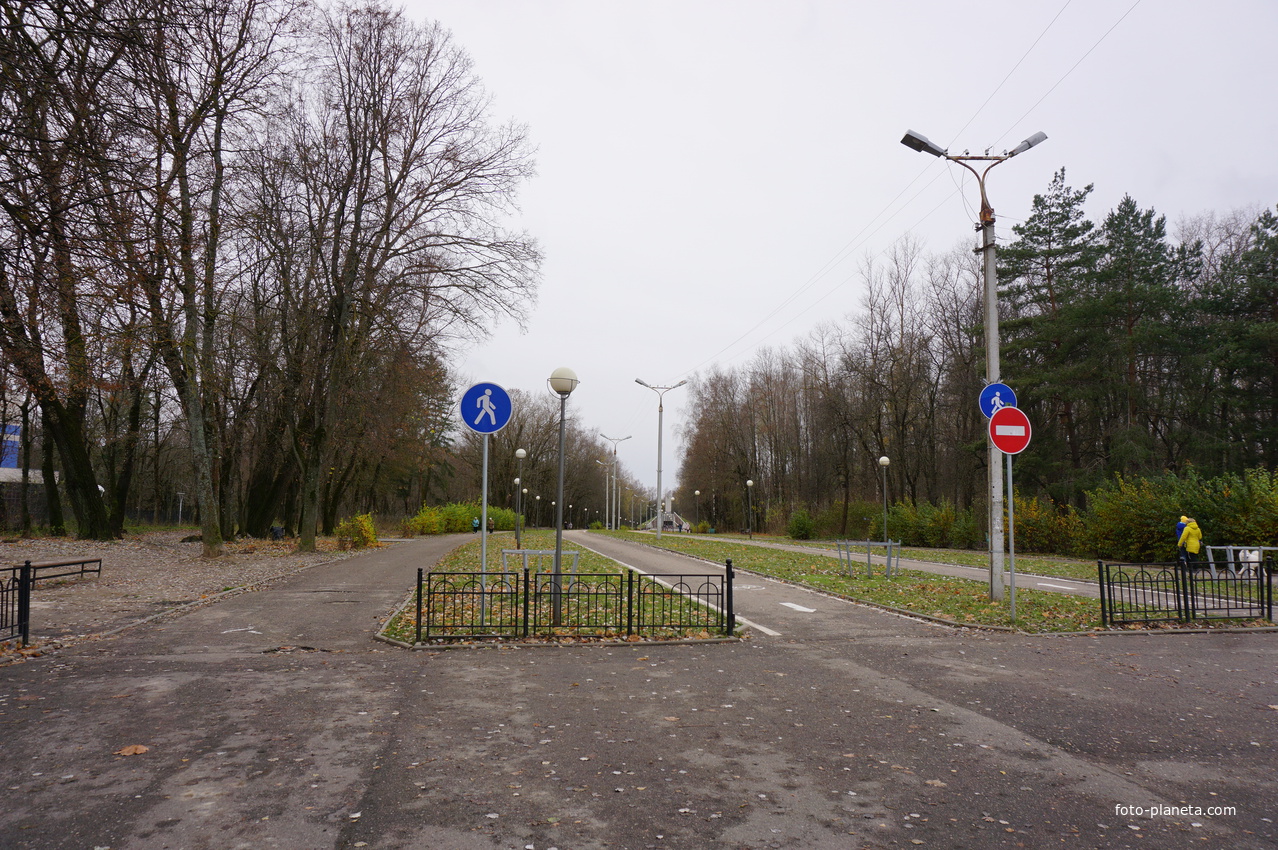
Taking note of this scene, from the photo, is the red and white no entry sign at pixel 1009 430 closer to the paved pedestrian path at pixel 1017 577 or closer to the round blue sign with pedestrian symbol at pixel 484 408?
the paved pedestrian path at pixel 1017 577

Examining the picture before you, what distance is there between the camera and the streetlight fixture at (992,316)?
42.0 feet

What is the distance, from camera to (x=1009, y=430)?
36.5 ft

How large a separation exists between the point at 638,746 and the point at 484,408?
17.4 ft

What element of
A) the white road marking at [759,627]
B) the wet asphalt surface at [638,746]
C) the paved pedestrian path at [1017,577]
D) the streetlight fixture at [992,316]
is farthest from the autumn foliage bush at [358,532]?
the streetlight fixture at [992,316]

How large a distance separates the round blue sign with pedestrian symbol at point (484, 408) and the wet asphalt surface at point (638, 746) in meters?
2.84

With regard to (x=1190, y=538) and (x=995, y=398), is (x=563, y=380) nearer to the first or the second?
(x=995, y=398)

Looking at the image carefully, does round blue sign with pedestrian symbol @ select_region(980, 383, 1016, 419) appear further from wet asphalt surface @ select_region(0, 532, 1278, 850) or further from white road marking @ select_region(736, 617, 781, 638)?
white road marking @ select_region(736, 617, 781, 638)

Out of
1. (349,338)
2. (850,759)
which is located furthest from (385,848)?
(349,338)

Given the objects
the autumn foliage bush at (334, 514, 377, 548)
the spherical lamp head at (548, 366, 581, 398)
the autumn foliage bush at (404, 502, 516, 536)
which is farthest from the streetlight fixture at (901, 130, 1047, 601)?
the autumn foliage bush at (404, 502, 516, 536)

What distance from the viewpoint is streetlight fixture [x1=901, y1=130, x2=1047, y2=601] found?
12.8 metres

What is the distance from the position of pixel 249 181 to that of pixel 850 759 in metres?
25.7

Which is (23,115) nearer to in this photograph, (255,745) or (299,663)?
(299,663)

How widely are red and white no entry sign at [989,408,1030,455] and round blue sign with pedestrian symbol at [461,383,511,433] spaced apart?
23.8ft

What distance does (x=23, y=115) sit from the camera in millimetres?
7832
